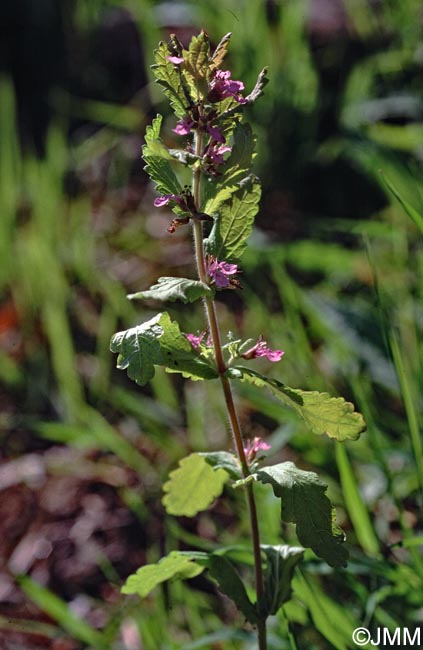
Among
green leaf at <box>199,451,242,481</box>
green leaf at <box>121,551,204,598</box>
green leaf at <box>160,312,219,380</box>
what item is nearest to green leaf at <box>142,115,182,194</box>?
green leaf at <box>160,312,219,380</box>

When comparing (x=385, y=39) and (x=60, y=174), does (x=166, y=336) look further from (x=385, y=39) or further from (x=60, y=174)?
(x=385, y=39)

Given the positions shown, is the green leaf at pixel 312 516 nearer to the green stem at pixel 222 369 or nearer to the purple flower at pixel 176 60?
the green stem at pixel 222 369

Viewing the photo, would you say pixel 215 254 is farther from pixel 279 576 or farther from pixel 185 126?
pixel 279 576

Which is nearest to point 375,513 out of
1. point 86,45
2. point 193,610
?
point 193,610

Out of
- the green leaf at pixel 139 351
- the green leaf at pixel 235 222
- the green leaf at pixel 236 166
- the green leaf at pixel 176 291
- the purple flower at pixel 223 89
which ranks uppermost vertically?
the purple flower at pixel 223 89

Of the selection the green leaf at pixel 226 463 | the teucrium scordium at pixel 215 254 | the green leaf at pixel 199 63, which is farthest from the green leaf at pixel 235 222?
the green leaf at pixel 226 463

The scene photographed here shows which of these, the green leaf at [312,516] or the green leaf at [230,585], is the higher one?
the green leaf at [312,516]

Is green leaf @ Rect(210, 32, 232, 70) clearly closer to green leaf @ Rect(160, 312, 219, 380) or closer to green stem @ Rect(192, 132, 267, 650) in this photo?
green stem @ Rect(192, 132, 267, 650)

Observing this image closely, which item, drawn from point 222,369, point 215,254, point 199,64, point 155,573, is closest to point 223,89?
point 199,64
